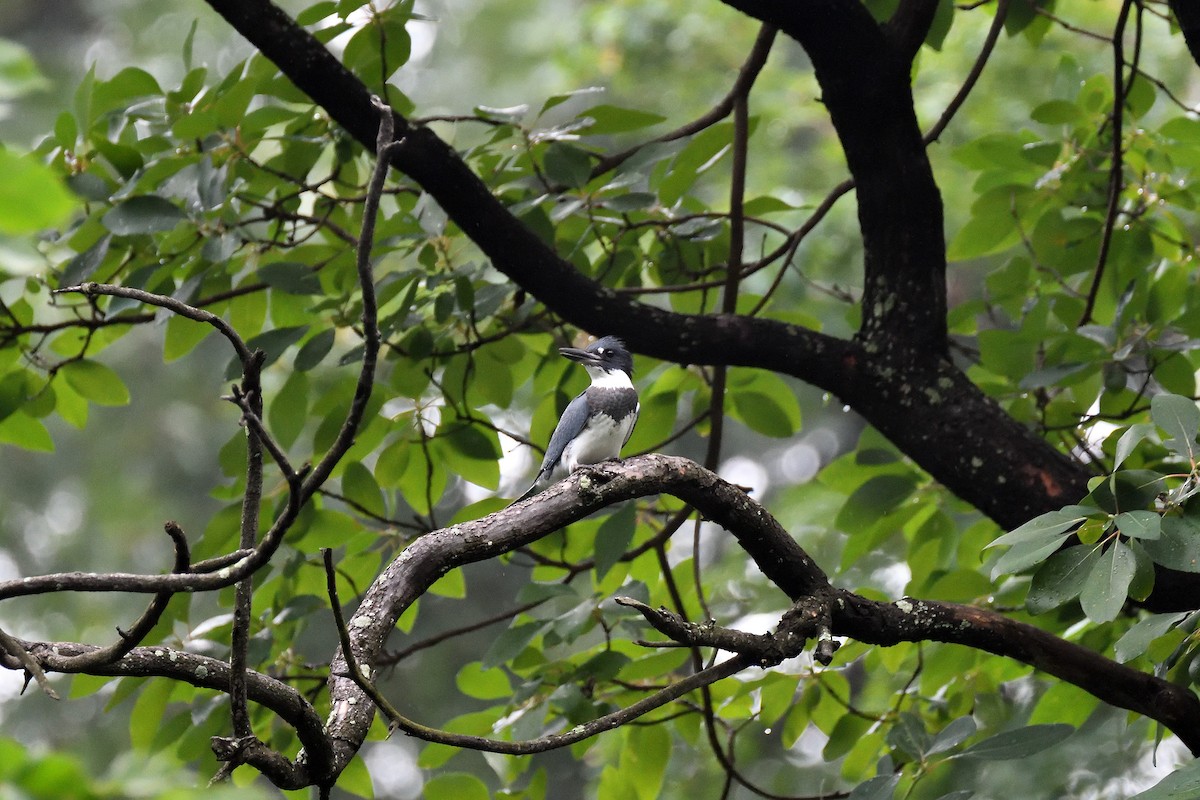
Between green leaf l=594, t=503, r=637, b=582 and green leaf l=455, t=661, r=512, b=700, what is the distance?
0.47 meters

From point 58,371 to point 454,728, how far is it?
1.39 metres

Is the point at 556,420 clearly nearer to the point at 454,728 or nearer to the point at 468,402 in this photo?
the point at 468,402

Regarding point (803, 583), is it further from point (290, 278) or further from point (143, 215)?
point (143, 215)

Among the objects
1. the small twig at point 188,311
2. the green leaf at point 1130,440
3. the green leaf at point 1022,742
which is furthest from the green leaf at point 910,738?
the small twig at point 188,311

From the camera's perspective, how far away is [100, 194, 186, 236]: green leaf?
2.64 meters

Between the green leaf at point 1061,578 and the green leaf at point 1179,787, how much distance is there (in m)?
0.36

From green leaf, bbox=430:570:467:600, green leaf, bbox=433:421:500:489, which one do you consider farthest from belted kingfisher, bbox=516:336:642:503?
green leaf, bbox=430:570:467:600

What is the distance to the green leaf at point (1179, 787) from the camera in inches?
57.7

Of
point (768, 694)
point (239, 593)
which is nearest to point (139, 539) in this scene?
point (768, 694)

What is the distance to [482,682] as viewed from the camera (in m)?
2.91

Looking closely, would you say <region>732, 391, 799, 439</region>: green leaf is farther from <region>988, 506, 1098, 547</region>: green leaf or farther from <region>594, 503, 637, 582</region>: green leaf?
<region>988, 506, 1098, 547</region>: green leaf

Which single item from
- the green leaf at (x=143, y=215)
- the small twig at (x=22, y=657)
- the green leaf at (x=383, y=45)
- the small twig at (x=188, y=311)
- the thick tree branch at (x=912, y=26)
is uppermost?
the green leaf at (x=383, y=45)

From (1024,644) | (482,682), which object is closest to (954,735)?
(1024,644)

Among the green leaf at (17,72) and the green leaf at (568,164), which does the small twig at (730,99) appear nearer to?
the green leaf at (568,164)
